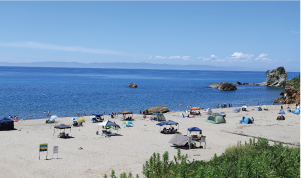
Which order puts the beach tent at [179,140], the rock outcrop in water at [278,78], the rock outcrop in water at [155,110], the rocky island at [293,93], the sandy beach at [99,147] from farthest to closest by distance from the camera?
the rock outcrop in water at [278,78] < the rocky island at [293,93] < the rock outcrop in water at [155,110] < the beach tent at [179,140] < the sandy beach at [99,147]

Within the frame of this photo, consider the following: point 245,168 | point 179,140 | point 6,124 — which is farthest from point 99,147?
point 245,168

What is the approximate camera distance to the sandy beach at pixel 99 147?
56.7ft

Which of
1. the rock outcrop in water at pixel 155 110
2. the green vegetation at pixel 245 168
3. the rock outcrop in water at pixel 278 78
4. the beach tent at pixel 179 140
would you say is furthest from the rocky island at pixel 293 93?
the rock outcrop in water at pixel 278 78

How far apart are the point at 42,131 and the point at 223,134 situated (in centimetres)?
2174

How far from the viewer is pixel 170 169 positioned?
11914mm

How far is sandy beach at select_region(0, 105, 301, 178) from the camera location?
56.7ft

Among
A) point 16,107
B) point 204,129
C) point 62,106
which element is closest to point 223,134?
point 204,129

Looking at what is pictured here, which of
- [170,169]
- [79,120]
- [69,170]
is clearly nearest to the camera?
[170,169]

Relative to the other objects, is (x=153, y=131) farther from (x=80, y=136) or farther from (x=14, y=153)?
(x=14, y=153)

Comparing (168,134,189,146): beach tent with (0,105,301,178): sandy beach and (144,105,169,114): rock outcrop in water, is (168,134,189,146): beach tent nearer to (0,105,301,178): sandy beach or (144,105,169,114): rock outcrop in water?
(0,105,301,178): sandy beach

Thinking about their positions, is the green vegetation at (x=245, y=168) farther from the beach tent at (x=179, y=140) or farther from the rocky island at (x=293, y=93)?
the rocky island at (x=293, y=93)

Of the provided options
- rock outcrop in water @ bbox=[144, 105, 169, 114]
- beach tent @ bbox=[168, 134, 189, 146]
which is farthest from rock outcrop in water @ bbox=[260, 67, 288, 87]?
beach tent @ bbox=[168, 134, 189, 146]

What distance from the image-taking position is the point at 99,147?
23281mm

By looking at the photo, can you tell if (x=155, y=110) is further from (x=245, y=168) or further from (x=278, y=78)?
(x=278, y=78)
